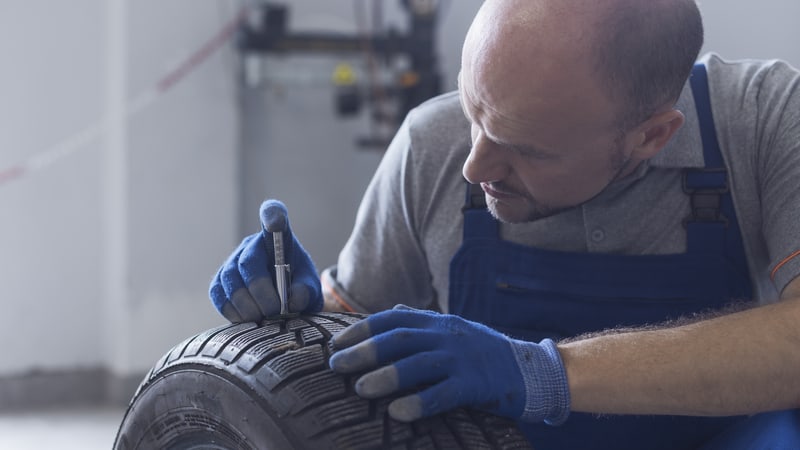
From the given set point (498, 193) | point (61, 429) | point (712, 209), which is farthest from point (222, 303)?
point (61, 429)

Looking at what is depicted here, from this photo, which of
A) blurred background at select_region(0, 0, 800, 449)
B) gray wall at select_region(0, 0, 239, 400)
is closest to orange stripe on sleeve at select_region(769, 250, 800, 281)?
blurred background at select_region(0, 0, 800, 449)

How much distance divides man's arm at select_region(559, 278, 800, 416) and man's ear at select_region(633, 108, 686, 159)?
27 centimetres

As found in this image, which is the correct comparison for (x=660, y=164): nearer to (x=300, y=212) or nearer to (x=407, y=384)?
(x=407, y=384)

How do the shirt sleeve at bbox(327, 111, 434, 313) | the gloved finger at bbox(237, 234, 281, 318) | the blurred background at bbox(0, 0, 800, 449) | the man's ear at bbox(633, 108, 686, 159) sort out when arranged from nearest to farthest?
the gloved finger at bbox(237, 234, 281, 318)
the man's ear at bbox(633, 108, 686, 159)
the shirt sleeve at bbox(327, 111, 434, 313)
the blurred background at bbox(0, 0, 800, 449)

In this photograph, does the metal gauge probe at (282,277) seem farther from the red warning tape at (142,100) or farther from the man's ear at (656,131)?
the red warning tape at (142,100)

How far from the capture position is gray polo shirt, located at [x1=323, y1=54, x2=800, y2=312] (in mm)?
1186

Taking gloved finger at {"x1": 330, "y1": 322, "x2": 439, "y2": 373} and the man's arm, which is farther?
the man's arm

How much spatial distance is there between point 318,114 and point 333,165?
0.19m

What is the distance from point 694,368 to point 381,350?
0.35 metres

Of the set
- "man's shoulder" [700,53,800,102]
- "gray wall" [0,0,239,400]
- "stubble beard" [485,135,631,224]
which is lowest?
"gray wall" [0,0,239,400]

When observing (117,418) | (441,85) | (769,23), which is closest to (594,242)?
(769,23)

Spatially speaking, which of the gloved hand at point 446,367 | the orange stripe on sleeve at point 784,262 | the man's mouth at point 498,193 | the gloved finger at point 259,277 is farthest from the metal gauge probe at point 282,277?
the orange stripe on sleeve at point 784,262

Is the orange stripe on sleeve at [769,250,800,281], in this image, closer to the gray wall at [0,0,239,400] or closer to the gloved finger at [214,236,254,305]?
the gloved finger at [214,236,254,305]

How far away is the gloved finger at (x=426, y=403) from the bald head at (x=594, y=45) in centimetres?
41
